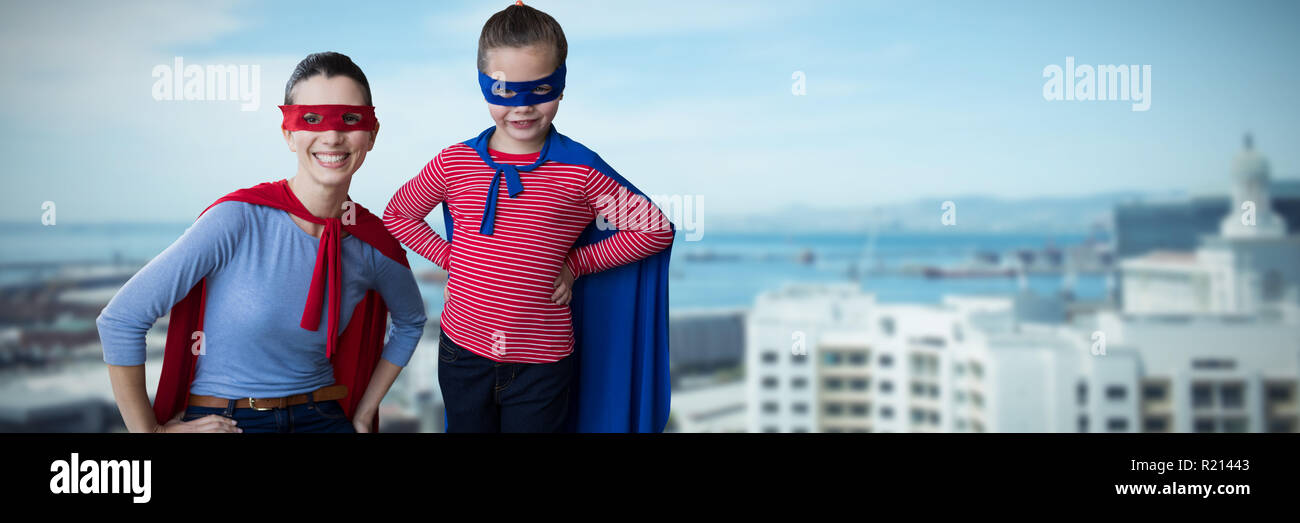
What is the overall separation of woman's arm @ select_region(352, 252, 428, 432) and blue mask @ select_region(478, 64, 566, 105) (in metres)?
0.48

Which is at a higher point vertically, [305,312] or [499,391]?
[305,312]

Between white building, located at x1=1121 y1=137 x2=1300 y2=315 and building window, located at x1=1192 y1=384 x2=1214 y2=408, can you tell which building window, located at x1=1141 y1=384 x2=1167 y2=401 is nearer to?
building window, located at x1=1192 y1=384 x2=1214 y2=408

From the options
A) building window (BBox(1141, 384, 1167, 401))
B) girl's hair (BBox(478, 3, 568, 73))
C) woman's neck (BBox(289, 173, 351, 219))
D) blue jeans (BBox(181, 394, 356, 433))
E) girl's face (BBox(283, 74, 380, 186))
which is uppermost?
girl's hair (BBox(478, 3, 568, 73))

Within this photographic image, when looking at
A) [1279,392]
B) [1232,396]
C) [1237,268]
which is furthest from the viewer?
[1237,268]

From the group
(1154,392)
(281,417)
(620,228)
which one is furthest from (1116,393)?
(281,417)

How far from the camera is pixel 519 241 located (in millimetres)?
1952

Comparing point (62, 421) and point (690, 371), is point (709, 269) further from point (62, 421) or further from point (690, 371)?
point (62, 421)

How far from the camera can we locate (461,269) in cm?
199

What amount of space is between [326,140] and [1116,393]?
1518cm

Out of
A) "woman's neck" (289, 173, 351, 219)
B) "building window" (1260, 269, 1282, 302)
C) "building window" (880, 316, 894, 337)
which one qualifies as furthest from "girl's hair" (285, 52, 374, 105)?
"building window" (1260, 269, 1282, 302)

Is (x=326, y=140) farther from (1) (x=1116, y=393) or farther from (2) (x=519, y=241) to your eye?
(1) (x=1116, y=393)

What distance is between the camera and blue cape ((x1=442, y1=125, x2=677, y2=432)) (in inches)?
85.3
